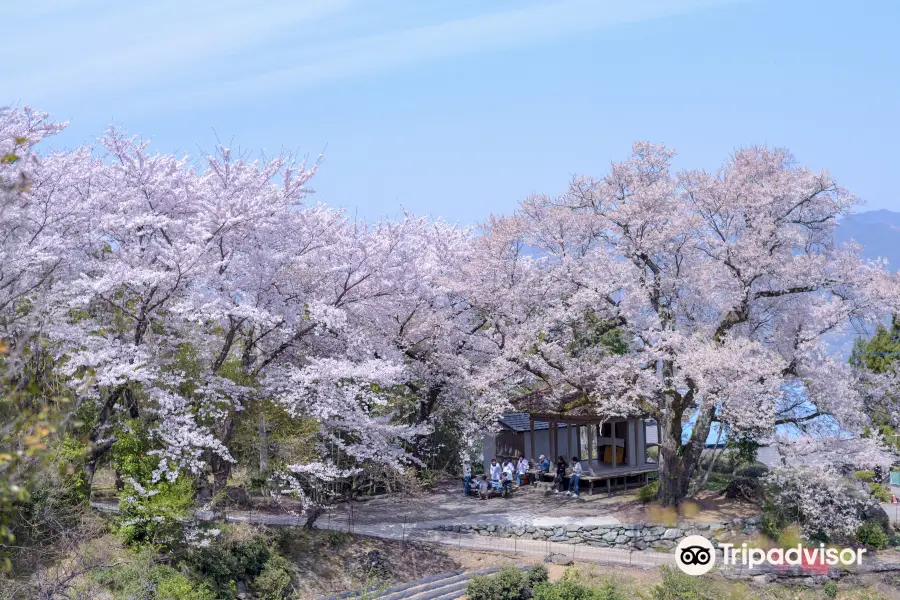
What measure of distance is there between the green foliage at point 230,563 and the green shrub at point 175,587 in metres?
0.49

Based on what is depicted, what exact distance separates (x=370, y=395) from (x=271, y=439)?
2471mm

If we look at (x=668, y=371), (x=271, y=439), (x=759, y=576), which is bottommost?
(x=759, y=576)

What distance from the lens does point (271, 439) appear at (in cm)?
1850

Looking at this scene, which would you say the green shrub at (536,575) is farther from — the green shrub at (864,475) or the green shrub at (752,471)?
the green shrub at (864,475)

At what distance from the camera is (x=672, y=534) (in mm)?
21156

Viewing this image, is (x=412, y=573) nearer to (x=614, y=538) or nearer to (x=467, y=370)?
(x=614, y=538)

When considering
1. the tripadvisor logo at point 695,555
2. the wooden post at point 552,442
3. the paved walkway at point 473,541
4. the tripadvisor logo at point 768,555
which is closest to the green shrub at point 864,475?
the tripadvisor logo at point 768,555

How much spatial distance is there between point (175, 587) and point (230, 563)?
→ 190 centimetres

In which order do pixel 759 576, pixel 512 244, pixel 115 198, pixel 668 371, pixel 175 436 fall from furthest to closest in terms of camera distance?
1. pixel 512 244
2. pixel 668 371
3. pixel 759 576
4. pixel 115 198
5. pixel 175 436

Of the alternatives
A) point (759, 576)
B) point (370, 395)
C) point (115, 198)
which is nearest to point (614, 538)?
point (759, 576)

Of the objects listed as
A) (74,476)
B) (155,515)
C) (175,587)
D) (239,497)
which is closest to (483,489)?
(239,497)

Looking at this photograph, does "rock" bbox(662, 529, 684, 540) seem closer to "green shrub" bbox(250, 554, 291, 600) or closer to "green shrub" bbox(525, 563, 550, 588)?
"green shrub" bbox(525, 563, 550, 588)

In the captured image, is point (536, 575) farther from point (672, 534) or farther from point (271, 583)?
point (271, 583)

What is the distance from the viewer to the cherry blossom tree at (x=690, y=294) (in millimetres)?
21016
